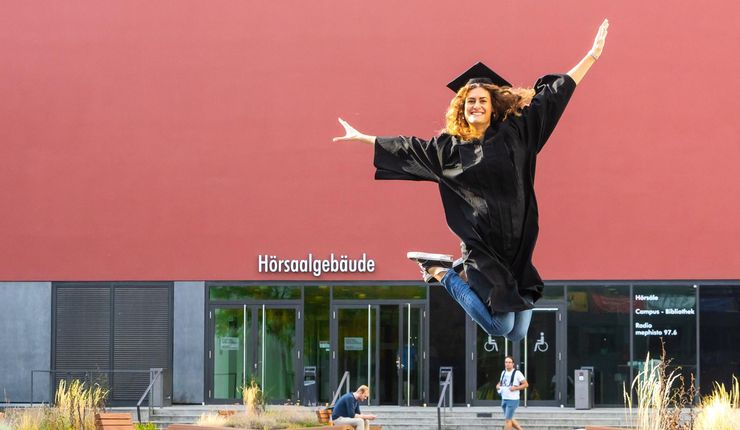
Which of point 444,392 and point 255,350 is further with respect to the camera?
point 255,350

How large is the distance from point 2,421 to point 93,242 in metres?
12.0

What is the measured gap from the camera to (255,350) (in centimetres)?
3084

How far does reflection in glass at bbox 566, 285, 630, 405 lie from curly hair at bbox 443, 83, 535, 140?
24159 millimetres

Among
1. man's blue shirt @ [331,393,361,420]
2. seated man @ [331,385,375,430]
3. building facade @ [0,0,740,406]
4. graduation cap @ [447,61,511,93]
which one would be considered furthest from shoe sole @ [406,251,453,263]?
building facade @ [0,0,740,406]

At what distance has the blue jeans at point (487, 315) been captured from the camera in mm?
6289

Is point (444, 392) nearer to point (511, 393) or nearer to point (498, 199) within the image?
point (511, 393)

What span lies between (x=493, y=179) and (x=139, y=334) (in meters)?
25.8

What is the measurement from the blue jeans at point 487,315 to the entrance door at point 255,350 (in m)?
24.4

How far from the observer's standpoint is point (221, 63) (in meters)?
31.0

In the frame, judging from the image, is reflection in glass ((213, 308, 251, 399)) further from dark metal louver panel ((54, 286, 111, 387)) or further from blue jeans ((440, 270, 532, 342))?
blue jeans ((440, 270, 532, 342))

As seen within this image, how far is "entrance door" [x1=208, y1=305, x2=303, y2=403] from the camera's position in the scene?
30.8 metres

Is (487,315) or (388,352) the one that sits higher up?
(487,315)

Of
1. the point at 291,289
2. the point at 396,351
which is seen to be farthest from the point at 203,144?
the point at 396,351

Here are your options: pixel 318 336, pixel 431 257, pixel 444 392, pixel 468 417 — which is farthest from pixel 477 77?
pixel 318 336
